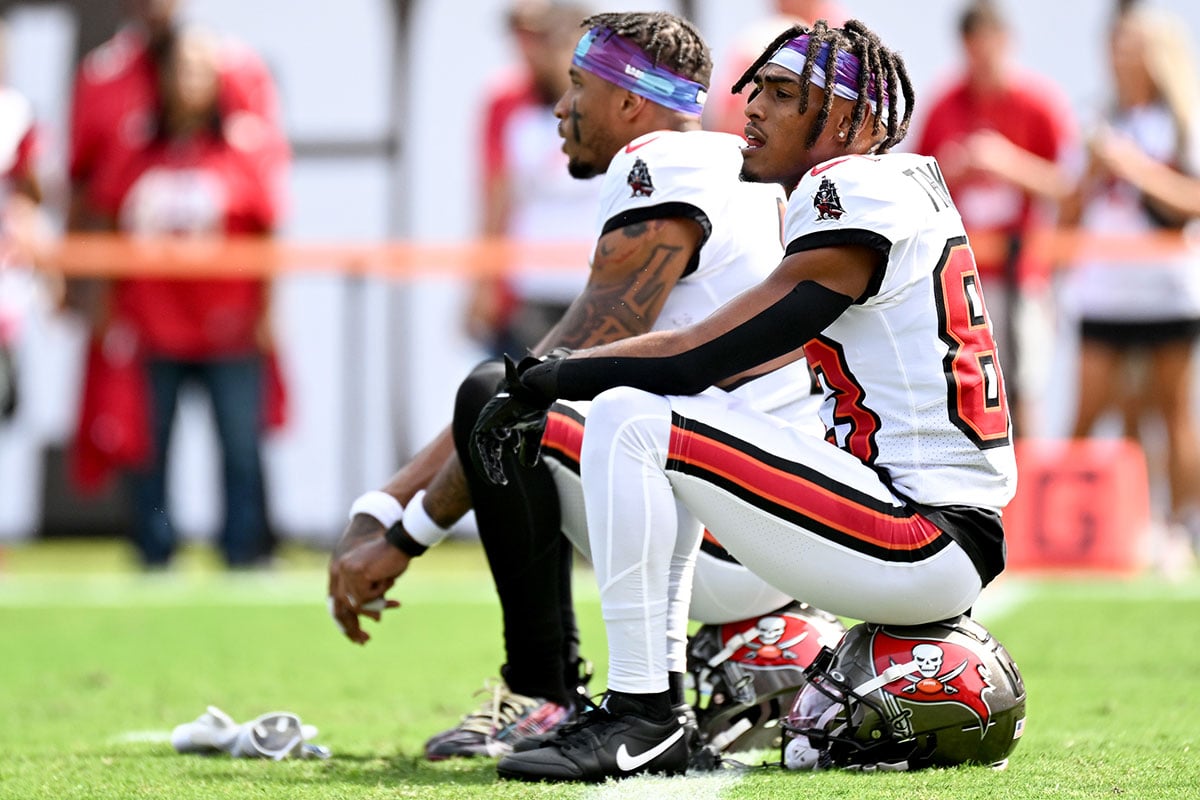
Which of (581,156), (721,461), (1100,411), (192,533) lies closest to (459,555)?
(192,533)

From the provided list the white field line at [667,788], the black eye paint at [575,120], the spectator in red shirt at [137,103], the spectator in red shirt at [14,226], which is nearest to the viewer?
the white field line at [667,788]

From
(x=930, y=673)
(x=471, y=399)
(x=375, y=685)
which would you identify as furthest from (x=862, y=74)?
(x=375, y=685)

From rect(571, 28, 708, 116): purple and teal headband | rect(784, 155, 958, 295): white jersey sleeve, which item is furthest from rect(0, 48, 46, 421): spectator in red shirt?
rect(784, 155, 958, 295): white jersey sleeve

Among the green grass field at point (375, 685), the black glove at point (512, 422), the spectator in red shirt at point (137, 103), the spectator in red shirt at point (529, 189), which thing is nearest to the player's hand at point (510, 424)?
the black glove at point (512, 422)

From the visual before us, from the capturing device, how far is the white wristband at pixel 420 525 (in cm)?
408

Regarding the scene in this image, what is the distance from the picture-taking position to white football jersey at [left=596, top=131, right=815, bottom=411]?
4.00 m

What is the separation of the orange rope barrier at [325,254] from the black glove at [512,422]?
494 centimetres

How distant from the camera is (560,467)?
402 centimetres

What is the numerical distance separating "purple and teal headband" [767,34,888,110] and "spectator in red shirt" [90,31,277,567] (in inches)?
207

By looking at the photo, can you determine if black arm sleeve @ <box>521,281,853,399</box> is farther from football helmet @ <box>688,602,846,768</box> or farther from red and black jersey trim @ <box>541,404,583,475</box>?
football helmet @ <box>688,602,846,768</box>

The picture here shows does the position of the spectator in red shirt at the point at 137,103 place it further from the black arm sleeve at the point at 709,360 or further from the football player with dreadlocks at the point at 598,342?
the black arm sleeve at the point at 709,360

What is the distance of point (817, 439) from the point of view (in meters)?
3.61

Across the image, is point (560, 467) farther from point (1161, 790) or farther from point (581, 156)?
point (1161, 790)

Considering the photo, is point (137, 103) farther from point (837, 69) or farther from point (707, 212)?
point (837, 69)
